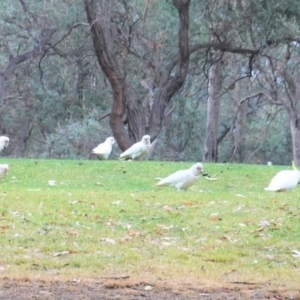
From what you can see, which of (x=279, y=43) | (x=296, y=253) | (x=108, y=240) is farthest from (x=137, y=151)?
(x=296, y=253)

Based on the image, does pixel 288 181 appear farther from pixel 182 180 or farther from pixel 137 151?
pixel 137 151

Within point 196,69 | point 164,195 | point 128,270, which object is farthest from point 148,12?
point 128,270

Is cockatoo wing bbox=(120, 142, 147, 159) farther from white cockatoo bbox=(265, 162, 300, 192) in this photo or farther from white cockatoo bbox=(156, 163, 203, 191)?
white cockatoo bbox=(265, 162, 300, 192)

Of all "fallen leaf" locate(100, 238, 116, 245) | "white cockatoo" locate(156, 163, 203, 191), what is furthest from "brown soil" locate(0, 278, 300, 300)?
"white cockatoo" locate(156, 163, 203, 191)

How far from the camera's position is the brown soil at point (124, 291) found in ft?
15.9

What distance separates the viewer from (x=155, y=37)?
2233 centimetres

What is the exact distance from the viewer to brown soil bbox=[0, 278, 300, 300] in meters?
4.86

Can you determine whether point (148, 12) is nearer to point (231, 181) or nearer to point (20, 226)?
point (231, 181)

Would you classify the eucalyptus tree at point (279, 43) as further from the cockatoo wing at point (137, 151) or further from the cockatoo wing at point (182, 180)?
the cockatoo wing at point (182, 180)

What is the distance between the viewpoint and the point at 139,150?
15594 millimetres

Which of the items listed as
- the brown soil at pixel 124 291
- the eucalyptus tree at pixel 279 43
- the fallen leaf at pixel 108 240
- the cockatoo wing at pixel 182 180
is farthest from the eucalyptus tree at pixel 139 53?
the brown soil at pixel 124 291

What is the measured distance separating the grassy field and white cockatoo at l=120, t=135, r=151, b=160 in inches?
148

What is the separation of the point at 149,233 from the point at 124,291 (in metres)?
2.23

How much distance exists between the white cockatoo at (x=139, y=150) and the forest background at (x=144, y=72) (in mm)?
3429
